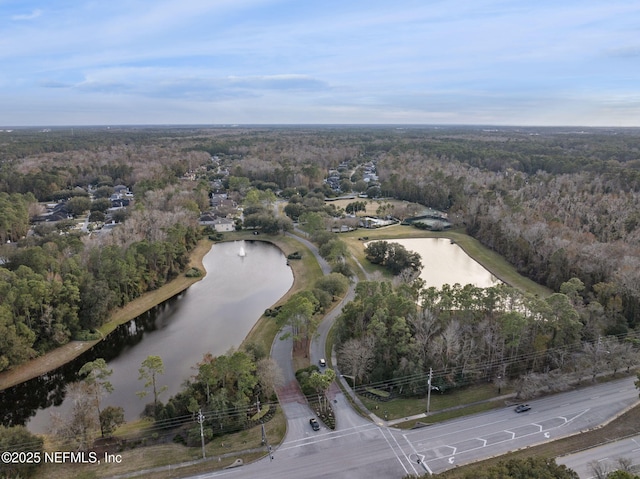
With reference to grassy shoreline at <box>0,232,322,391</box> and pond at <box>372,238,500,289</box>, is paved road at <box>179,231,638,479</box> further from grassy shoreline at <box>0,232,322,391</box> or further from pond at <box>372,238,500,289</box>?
pond at <box>372,238,500,289</box>

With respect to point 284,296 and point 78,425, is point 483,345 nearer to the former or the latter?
point 284,296

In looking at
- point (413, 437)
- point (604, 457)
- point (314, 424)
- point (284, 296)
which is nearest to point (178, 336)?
point (284, 296)

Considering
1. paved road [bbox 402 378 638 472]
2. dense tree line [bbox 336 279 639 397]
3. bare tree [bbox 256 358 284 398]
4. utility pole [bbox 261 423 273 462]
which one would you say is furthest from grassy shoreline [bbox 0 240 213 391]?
paved road [bbox 402 378 638 472]

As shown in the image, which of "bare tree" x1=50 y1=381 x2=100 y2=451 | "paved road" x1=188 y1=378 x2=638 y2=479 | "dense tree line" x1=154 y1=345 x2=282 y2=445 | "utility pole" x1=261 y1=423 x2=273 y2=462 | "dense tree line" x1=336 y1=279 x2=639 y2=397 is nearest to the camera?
"paved road" x1=188 y1=378 x2=638 y2=479

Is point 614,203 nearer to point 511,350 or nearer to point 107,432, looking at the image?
point 511,350

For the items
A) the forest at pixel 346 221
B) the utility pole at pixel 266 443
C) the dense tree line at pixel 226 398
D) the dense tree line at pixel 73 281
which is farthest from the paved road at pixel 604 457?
the dense tree line at pixel 73 281

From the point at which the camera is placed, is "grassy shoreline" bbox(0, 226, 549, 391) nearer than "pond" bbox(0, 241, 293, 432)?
No
